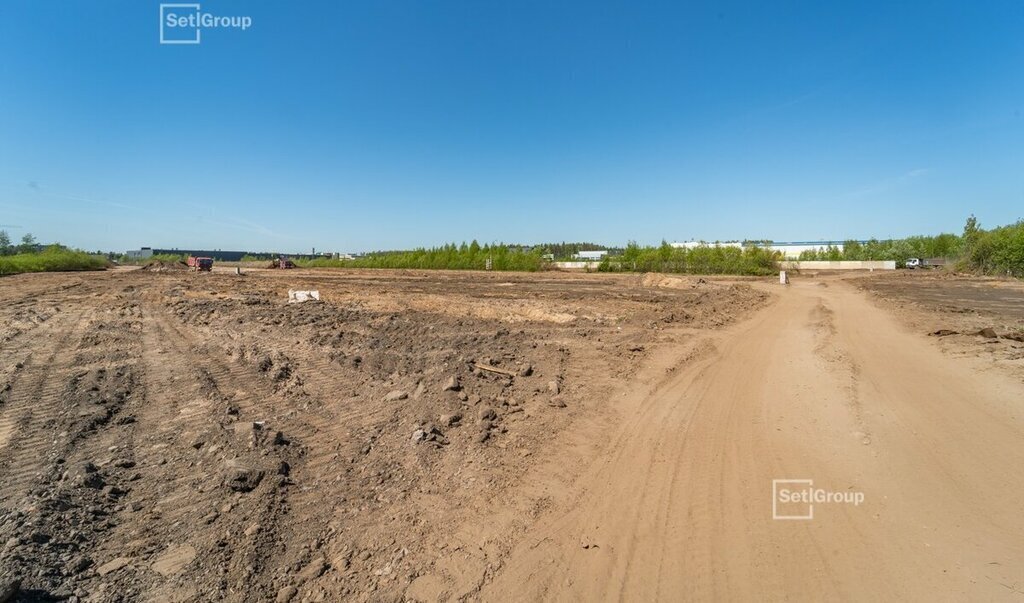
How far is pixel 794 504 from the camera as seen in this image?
3.79 meters

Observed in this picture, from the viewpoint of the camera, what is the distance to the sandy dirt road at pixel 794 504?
290cm

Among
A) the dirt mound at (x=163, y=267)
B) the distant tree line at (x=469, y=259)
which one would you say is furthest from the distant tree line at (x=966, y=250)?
the dirt mound at (x=163, y=267)

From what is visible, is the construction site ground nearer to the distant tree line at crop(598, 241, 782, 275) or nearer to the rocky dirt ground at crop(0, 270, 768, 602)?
the rocky dirt ground at crop(0, 270, 768, 602)

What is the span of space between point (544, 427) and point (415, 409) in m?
1.66

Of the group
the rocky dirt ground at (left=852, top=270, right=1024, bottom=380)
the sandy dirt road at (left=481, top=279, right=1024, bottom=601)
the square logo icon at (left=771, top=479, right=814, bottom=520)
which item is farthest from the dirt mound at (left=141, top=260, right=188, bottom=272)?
the rocky dirt ground at (left=852, top=270, right=1024, bottom=380)

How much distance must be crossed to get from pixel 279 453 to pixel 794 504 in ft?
15.3

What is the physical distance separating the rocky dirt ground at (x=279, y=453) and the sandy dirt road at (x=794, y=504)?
56cm

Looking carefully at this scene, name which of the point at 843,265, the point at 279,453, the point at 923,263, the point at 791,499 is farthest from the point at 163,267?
the point at 923,263

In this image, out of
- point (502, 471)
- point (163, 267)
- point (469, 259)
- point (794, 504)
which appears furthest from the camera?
point (469, 259)

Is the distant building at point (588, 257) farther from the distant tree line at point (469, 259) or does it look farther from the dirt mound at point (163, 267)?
the dirt mound at point (163, 267)

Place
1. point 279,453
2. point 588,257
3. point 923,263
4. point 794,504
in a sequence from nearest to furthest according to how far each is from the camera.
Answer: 1. point 794,504
2. point 279,453
3. point 923,263
4. point 588,257

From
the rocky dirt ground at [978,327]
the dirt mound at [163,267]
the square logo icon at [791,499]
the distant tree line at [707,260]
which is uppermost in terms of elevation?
the distant tree line at [707,260]

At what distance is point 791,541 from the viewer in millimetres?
3293

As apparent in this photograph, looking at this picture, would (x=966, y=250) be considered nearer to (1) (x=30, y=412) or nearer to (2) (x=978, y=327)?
(2) (x=978, y=327)
